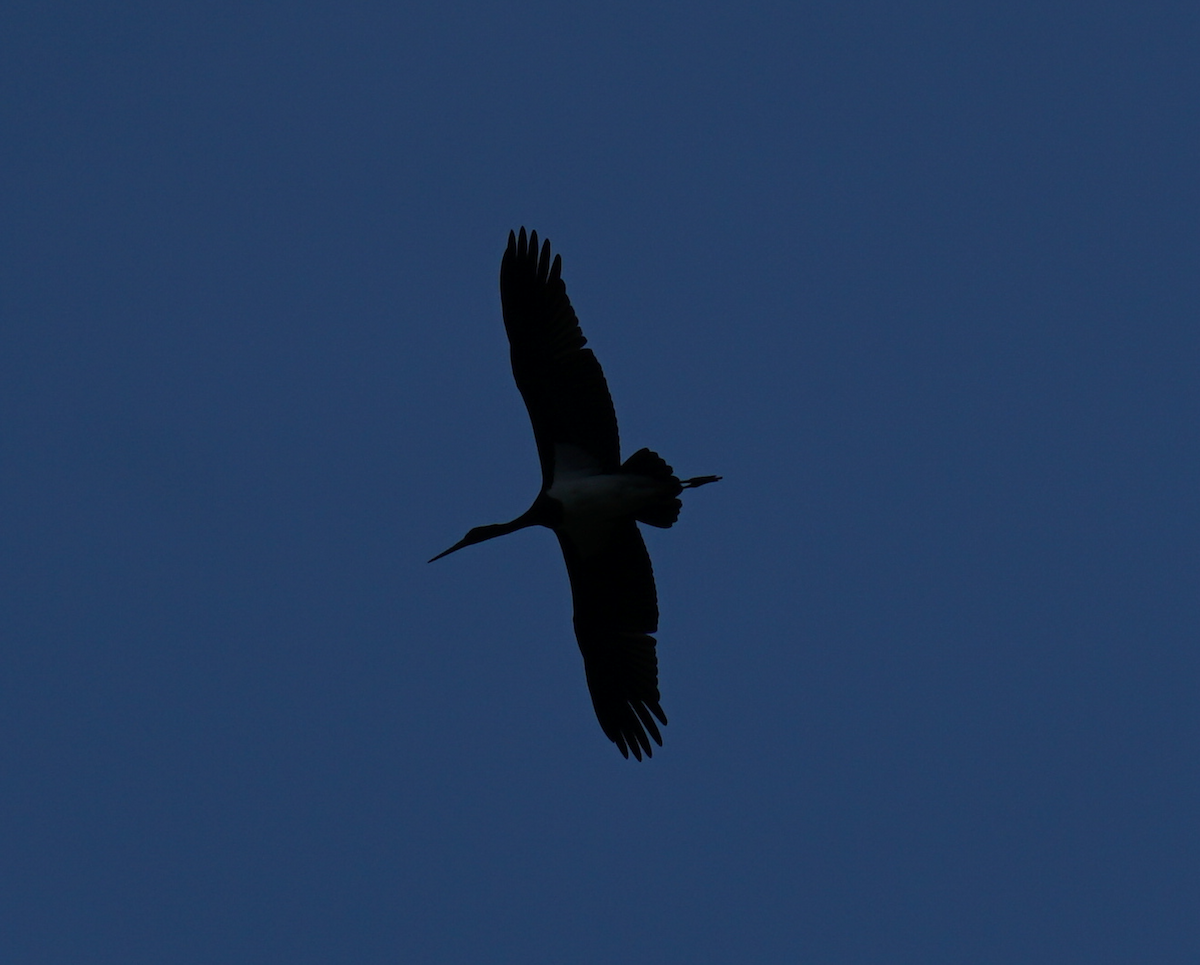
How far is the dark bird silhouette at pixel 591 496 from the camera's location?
12.7m

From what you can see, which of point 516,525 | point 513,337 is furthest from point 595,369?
point 516,525

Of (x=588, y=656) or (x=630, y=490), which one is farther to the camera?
(x=588, y=656)

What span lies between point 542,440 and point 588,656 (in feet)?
7.47

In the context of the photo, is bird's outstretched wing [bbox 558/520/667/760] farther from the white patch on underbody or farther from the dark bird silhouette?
the white patch on underbody

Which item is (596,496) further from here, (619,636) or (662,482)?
(619,636)

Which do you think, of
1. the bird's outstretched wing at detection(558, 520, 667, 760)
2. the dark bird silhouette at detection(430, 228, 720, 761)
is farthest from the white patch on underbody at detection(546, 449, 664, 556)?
the bird's outstretched wing at detection(558, 520, 667, 760)

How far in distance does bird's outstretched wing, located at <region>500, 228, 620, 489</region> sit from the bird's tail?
33 centimetres

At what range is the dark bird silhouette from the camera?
41.7 ft

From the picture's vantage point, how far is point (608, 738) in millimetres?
13898

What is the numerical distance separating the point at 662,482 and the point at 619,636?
1872mm

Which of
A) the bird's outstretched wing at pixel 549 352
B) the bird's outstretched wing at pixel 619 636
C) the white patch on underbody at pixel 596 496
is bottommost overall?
the bird's outstretched wing at pixel 619 636

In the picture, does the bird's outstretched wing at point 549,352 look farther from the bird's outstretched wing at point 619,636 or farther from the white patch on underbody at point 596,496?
the bird's outstretched wing at point 619,636

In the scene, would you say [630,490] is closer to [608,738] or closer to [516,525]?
[516,525]

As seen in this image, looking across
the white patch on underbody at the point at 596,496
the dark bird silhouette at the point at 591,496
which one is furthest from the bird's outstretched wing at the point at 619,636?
the white patch on underbody at the point at 596,496
